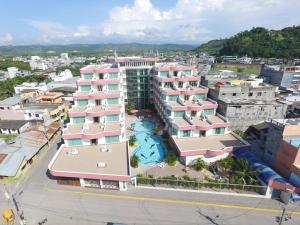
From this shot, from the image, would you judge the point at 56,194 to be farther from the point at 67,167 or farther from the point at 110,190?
the point at 110,190

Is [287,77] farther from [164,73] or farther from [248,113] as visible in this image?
[164,73]

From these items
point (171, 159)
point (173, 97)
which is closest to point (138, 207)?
point (171, 159)

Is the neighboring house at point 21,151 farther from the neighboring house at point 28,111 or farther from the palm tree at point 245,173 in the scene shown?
the palm tree at point 245,173

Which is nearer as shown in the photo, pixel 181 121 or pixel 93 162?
pixel 93 162

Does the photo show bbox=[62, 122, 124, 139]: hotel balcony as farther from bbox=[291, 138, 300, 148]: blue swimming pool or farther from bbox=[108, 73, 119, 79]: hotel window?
bbox=[291, 138, 300, 148]: blue swimming pool

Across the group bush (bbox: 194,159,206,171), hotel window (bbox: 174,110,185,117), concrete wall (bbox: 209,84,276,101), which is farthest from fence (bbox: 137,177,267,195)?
concrete wall (bbox: 209,84,276,101)

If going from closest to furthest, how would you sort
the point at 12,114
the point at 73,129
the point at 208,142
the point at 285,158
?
1. the point at 285,158
2. the point at 208,142
3. the point at 73,129
4. the point at 12,114

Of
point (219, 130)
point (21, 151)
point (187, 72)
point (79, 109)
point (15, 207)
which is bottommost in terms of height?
point (15, 207)
